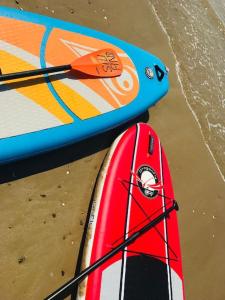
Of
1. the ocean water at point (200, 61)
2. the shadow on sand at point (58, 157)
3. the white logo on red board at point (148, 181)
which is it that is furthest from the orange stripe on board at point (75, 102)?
the ocean water at point (200, 61)

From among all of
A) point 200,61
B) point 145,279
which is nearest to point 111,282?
point 145,279

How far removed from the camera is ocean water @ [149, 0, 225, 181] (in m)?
7.18

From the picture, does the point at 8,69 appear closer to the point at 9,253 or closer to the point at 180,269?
the point at 9,253

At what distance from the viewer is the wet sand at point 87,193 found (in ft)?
14.5

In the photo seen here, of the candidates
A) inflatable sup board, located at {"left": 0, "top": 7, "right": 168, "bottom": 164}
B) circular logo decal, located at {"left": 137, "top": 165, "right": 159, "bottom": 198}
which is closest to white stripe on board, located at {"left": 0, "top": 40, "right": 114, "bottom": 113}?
inflatable sup board, located at {"left": 0, "top": 7, "right": 168, "bottom": 164}

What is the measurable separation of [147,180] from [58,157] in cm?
113

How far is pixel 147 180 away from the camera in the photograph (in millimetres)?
5188

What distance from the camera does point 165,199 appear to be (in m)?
5.36

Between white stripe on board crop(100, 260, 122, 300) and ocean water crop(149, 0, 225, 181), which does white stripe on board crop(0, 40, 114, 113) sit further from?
ocean water crop(149, 0, 225, 181)

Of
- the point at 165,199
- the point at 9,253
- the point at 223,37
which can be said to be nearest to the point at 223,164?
the point at 165,199

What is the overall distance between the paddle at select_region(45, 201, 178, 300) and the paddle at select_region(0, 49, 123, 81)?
72.7 inches

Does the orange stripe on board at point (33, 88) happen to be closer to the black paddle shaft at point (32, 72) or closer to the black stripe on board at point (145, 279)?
the black paddle shaft at point (32, 72)

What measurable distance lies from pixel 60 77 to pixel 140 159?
4.56ft

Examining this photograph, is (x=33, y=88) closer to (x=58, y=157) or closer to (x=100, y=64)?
(x=58, y=157)
